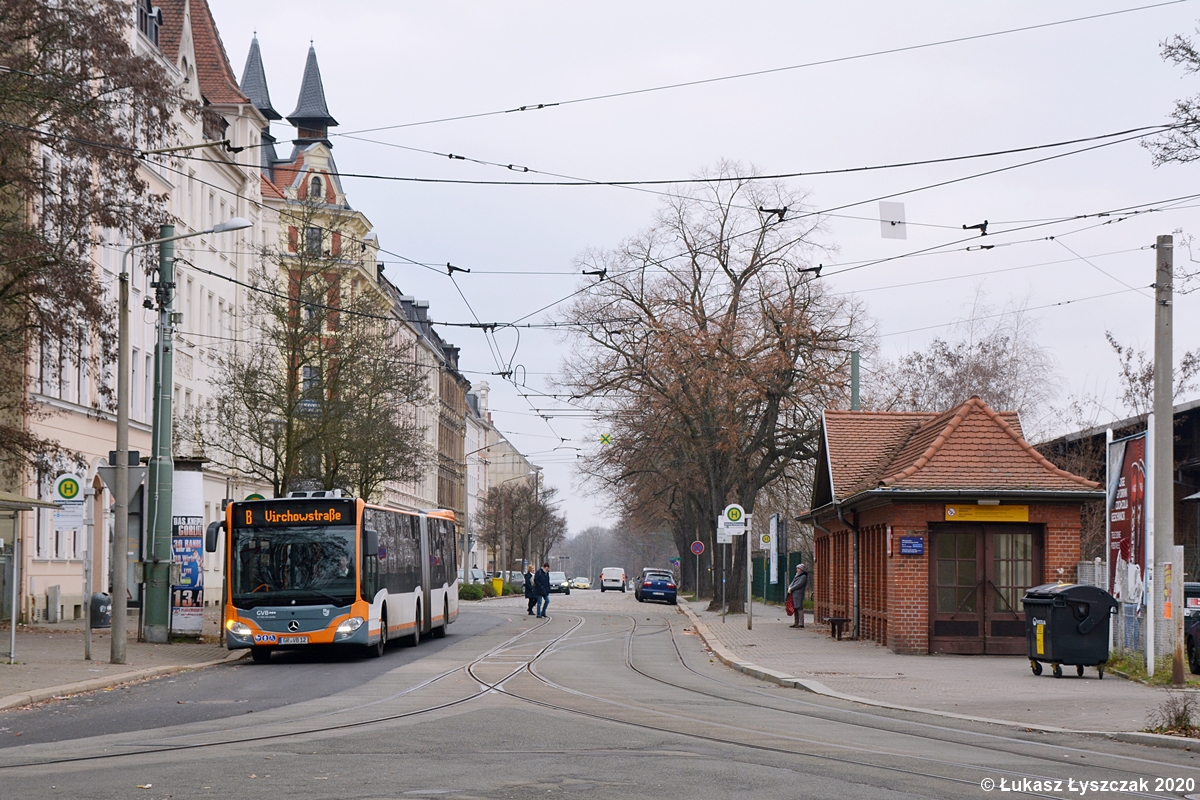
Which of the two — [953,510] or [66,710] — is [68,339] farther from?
[953,510]

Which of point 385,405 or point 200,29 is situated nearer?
point 385,405

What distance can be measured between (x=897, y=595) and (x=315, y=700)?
42.0 feet

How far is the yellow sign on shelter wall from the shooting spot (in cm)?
2709

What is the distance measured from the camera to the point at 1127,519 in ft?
71.6

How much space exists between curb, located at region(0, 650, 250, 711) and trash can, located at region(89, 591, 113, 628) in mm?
4389

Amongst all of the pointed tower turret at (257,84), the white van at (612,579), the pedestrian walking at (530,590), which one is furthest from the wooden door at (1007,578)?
the white van at (612,579)

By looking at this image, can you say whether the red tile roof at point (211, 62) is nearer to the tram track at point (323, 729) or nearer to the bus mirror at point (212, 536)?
the bus mirror at point (212, 536)

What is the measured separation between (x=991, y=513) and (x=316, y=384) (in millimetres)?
23262

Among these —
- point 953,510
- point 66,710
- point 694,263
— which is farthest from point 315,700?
point 694,263

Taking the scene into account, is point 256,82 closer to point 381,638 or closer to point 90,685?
point 381,638

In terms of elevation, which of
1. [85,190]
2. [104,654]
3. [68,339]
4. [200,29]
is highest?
[200,29]

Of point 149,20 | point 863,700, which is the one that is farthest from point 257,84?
point 863,700

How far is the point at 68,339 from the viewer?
29.0 meters

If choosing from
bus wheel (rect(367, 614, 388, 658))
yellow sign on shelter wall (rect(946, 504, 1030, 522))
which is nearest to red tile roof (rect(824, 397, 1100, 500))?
yellow sign on shelter wall (rect(946, 504, 1030, 522))
